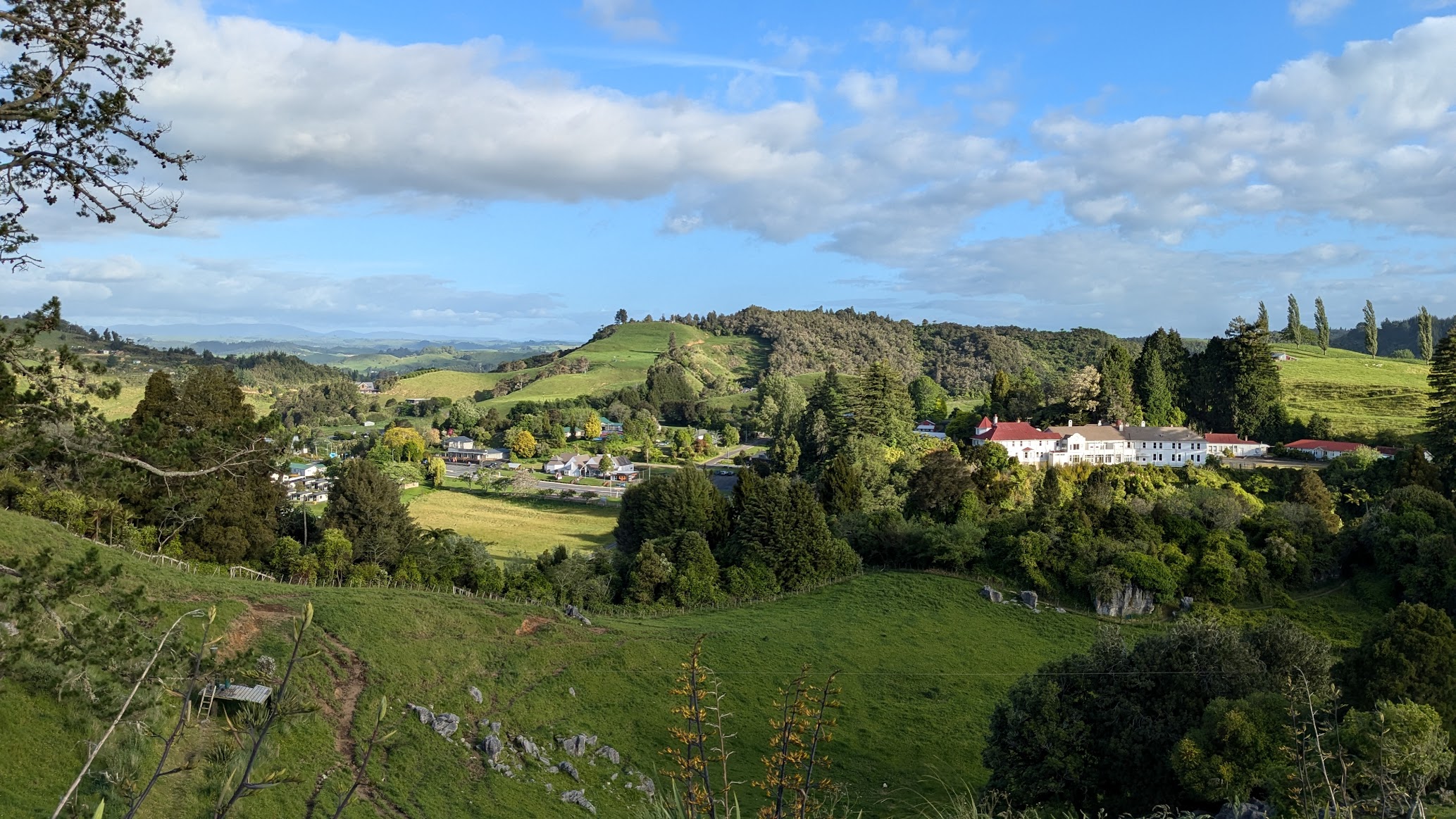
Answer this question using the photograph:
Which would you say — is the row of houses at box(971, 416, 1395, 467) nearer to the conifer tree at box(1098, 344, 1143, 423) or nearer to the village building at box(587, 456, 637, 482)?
the conifer tree at box(1098, 344, 1143, 423)

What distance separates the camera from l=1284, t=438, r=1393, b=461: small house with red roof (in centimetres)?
4345

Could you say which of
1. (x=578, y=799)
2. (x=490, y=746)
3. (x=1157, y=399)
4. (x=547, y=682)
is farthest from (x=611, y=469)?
(x=578, y=799)

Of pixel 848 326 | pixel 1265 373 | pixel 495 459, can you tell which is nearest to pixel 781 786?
pixel 1265 373

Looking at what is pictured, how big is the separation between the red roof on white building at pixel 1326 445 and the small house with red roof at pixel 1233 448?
1.31 meters

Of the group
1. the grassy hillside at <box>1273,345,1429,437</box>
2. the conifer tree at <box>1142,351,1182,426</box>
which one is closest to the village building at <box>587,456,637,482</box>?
the conifer tree at <box>1142,351,1182,426</box>

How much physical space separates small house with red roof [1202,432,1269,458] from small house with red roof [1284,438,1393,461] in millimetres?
1309

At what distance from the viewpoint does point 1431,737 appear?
13539 millimetres

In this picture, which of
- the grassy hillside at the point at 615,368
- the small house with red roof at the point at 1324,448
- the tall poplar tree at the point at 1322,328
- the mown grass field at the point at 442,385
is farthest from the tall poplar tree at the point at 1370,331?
the mown grass field at the point at 442,385

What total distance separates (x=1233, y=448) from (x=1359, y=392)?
58.2 ft

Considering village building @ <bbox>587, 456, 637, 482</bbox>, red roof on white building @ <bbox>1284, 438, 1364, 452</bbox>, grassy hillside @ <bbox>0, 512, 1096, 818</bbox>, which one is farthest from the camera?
village building @ <bbox>587, 456, 637, 482</bbox>

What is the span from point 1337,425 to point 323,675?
51872 mm

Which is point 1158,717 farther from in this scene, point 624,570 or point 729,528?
point 729,528

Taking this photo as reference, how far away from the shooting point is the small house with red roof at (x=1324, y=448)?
43447 millimetres

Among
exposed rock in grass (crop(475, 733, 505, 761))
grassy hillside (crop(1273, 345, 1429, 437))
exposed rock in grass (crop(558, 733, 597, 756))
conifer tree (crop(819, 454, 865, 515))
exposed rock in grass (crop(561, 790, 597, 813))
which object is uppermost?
grassy hillside (crop(1273, 345, 1429, 437))
